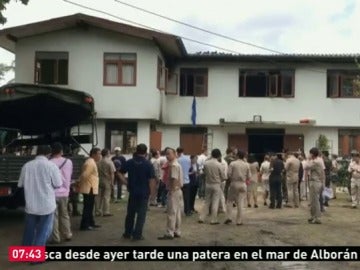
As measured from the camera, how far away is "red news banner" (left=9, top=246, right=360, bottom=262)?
9078 millimetres

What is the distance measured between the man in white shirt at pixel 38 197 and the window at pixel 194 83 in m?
20.4

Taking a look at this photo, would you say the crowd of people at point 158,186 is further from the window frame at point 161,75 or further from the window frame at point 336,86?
the window frame at point 336,86

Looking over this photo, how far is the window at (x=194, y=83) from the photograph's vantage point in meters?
29.0

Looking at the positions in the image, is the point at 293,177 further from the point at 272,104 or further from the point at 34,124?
the point at 272,104

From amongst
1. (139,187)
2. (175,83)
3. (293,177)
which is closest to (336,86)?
(175,83)

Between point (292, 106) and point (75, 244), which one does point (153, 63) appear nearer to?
point (292, 106)

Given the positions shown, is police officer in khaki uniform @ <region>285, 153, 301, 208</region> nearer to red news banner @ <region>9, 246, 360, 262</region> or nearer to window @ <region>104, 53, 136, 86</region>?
red news banner @ <region>9, 246, 360, 262</region>

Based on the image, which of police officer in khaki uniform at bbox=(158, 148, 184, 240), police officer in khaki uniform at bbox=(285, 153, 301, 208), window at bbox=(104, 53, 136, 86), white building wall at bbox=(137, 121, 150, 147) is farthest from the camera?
white building wall at bbox=(137, 121, 150, 147)

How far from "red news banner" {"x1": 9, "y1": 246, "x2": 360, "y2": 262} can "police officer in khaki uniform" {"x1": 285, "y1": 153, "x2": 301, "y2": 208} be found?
7577 mm

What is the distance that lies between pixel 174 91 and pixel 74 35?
603 cm

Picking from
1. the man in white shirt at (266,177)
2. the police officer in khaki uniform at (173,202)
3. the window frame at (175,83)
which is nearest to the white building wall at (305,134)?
the window frame at (175,83)

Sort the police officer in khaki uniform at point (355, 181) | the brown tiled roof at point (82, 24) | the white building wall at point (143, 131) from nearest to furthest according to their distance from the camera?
the police officer in khaki uniform at point (355, 181) < the brown tiled roof at point (82, 24) < the white building wall at point (143, 131)

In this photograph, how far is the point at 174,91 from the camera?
95.6 feet

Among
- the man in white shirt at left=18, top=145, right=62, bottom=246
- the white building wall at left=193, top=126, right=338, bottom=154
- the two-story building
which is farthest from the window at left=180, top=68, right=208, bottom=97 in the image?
the man in white shirt at left=18, top=145, right=62, bottom=246
